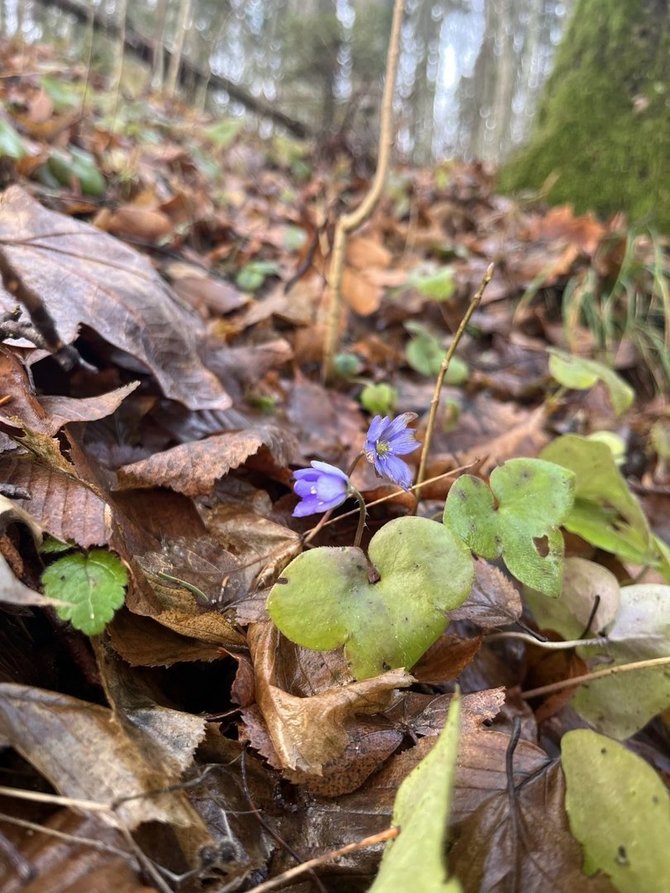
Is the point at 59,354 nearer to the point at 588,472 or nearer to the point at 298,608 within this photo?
the point at 298,608

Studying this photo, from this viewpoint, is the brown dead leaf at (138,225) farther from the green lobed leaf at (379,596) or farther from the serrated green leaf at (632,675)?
the serrated green leaf at (632,675)

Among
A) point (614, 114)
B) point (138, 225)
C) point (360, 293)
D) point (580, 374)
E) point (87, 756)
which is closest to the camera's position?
point (87, 756)

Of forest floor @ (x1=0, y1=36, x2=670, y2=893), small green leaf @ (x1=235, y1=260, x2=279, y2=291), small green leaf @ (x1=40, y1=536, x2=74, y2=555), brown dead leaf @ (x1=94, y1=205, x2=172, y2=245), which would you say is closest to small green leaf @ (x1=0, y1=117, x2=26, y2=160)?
forest floor @ (x1=0, y1=36, x2=670, y2=893)

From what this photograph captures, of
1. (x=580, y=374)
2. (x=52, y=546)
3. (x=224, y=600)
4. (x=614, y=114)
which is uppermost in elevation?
(x=614, y=114)

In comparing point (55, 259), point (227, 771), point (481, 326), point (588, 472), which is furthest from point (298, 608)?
point (481, 326)

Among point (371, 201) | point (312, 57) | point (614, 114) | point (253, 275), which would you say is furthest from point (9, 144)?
point (312, 57)

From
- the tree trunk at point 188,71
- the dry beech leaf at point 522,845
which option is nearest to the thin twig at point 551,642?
the dry beech leaf at point 522,845

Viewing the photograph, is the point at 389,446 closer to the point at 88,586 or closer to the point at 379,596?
the point at 379,596
